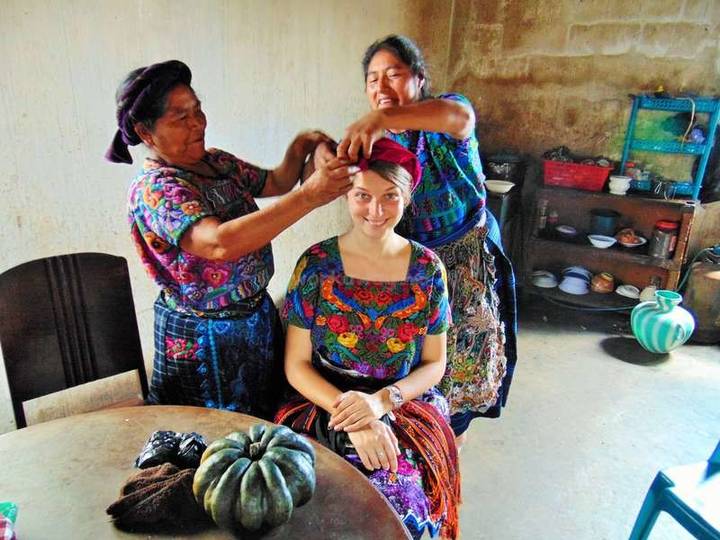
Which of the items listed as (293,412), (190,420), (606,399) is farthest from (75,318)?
(606,399)

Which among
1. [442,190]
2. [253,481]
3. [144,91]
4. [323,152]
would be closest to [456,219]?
[442,190]

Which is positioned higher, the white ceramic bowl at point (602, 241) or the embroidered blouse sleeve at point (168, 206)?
the embroidered blouse sleeve at point (168, 206)

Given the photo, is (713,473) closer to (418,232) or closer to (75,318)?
(418,232)

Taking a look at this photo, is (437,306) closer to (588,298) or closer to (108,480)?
(108,480)

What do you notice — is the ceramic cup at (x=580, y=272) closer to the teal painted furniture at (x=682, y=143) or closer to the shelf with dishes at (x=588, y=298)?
the shelf with dishes at (x=588, y=298)

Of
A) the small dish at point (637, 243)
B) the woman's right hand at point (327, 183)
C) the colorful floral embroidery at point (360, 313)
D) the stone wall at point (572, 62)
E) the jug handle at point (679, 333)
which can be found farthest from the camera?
the small dish at point (637, 243)

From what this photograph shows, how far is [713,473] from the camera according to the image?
1753 mm

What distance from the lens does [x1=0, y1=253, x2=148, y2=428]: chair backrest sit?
1606 millimetres

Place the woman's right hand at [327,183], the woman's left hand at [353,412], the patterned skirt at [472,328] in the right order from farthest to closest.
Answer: the patterned skirt at [472,328]
the woman's left hand at [353,412]
the woman's right hand at [327,183]

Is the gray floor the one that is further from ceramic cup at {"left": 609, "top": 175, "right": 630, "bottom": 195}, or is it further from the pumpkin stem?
the pumpkin stem

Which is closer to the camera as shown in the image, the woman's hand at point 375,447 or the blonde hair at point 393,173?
the woman's hand at point 375,447

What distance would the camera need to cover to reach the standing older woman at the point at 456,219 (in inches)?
71.0

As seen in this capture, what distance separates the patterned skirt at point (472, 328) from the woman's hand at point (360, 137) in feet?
2.36

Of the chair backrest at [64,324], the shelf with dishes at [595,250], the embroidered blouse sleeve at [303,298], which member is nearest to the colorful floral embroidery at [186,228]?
the embroidered blouse sleeve at [303,298]
